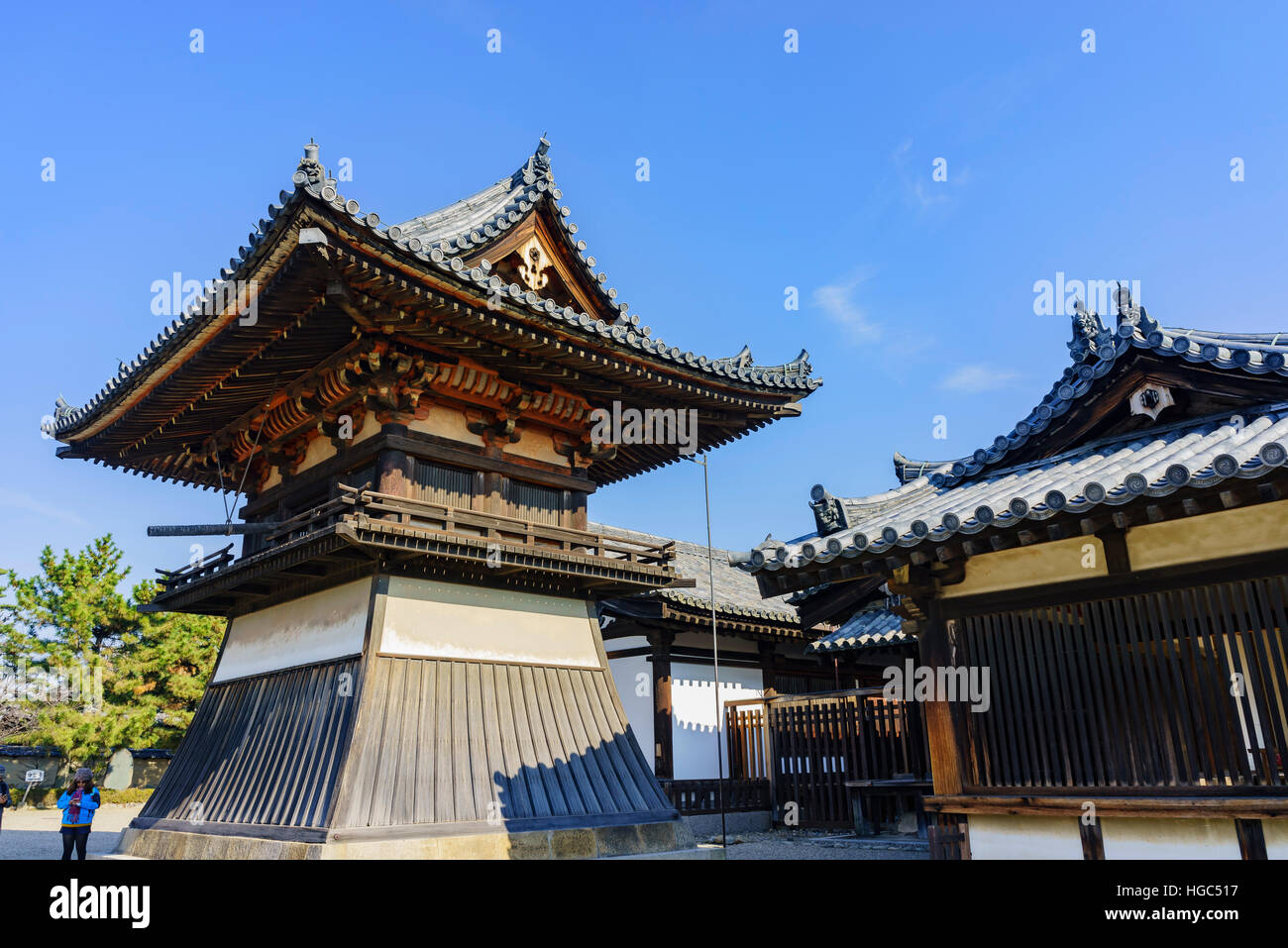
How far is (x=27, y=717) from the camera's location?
1140 inches

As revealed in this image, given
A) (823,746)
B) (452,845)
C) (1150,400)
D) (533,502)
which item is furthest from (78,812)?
(1150,400)

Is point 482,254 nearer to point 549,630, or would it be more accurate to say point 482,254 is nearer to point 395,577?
point 395,577

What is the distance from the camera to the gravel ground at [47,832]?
1590 centimetres

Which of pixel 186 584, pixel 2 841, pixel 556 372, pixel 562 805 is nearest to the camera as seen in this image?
pixel 562 805

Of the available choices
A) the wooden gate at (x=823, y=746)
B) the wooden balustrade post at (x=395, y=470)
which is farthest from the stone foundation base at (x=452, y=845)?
the wooden gate at (x=823, y=746)

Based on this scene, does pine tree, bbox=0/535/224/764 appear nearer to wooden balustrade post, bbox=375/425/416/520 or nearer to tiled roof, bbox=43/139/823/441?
tiled roof, bbox=43/139/823/441

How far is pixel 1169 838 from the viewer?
7.05 m

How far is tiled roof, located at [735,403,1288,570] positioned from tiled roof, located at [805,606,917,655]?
8088 millimetres

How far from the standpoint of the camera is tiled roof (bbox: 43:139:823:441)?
32.8 ft

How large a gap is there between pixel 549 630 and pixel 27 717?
2526cm

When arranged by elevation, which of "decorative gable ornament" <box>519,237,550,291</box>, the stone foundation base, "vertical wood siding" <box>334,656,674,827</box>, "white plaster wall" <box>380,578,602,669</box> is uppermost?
"decorative gable ornament" <box>519,237,550,291</box>

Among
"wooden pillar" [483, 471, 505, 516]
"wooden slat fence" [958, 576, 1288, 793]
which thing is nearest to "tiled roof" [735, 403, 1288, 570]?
"wooden slat fence" [958, 576, 1288, 793]

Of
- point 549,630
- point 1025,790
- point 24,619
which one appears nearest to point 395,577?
point 549,630

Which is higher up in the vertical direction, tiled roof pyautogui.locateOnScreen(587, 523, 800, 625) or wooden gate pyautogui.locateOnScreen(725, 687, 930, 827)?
tiled roof pyautogui.locateOnScreen(587, 523, 800, 625)
